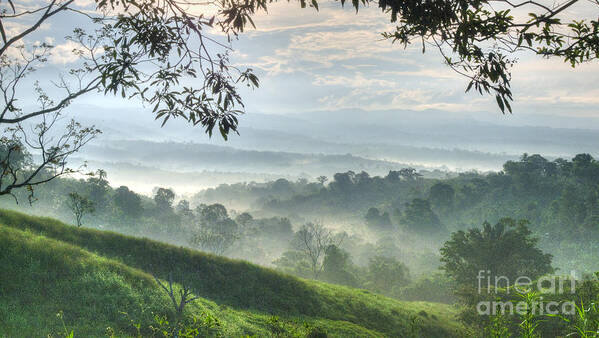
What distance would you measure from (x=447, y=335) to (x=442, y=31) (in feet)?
91.5

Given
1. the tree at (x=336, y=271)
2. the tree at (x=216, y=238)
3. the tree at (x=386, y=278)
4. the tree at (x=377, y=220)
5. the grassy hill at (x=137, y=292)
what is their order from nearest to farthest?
the grassy hill at (x=137, y=292) → the tree at (x=386, y=278) → the tree at (x=336, y=271) → the tree at (x=216, y=238) → the tree at (x=377, y=220)

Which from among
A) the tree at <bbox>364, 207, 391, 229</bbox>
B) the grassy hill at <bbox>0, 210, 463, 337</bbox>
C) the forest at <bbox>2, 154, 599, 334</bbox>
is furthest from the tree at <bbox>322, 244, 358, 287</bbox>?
the tree at <bbox>364, 207, 391, 229</bbox>

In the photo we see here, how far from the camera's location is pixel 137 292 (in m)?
16.6

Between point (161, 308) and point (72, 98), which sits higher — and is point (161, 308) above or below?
below

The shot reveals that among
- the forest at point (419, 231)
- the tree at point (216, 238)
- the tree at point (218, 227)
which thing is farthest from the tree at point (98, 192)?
the tree at point (216, 238)

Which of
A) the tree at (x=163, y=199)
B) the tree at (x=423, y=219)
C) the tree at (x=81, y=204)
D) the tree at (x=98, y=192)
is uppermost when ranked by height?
the tree at (x=81, y=204)

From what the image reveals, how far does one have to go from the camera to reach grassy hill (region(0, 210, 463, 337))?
44.8 feet

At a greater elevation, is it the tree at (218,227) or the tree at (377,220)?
the tree at (218,227)

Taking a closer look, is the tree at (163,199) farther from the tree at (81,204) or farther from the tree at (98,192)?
the tree at (81,204)

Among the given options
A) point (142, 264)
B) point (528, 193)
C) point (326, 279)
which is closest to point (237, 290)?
point (142, 264)

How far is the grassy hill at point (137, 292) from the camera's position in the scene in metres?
13.7

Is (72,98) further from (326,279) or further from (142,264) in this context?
(326,279)

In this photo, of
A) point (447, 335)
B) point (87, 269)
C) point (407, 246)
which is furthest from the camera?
point (407, 246)

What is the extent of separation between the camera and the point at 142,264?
2319 cm
